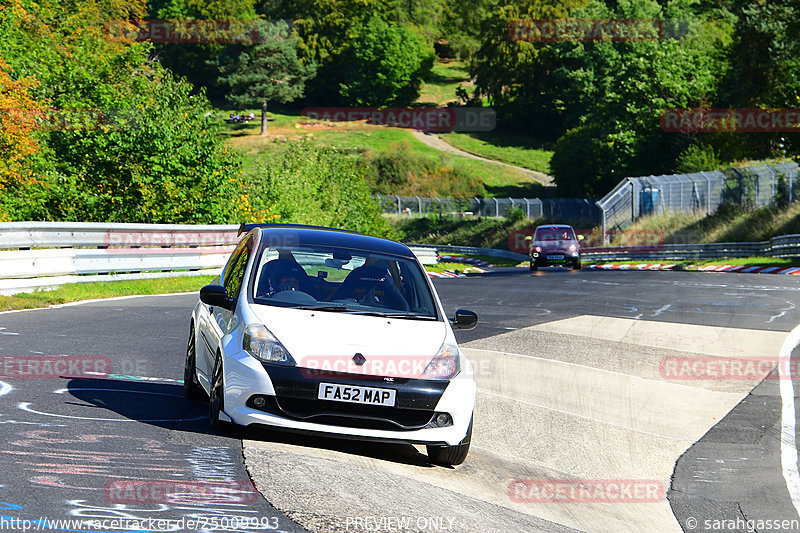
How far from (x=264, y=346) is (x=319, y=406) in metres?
0.55

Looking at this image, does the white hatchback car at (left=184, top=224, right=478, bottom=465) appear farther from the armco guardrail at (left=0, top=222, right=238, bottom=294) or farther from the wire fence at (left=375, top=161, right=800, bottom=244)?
the wire fence at (left=375, top=161, right=800, bottom=244)

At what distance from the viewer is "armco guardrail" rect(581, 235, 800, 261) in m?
36.6

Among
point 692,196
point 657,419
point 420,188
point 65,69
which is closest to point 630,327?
point 657,419

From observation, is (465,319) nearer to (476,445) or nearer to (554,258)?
(476,445)

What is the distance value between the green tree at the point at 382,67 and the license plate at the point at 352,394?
124 meters

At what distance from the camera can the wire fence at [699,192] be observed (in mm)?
43250

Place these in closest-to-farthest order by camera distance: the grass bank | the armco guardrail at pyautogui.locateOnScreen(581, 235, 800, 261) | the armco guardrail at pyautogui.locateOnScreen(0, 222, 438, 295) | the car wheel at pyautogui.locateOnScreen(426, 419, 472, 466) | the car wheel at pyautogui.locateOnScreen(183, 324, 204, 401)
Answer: the car wheel at pyautogui.locateOnScreen(426, 419, 472, 466), the car wheel at pyautogui.locateOnScreen(183, 324, 204, 401), the grass bank, the armco guardrail at pyautogui.locateOnScreen(0, 222, 438, 295), the armco guardrail at pyautogui.locateOnScreen(581, 235, 800, 261)

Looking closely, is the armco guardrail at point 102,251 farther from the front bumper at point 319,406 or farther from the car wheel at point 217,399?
the front bumper at point 319,406

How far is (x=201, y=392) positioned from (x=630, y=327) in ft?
26.8

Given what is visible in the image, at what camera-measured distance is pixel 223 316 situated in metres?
7.65

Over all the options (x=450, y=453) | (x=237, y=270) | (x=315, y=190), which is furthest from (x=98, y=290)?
(x=315, y=190)

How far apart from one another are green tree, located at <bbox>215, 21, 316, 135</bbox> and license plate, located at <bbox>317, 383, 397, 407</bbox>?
111 meters

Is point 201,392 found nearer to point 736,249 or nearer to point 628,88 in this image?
point 736,249

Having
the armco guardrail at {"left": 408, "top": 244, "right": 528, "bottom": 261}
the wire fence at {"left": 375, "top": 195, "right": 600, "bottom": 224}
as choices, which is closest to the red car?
the armco guardrail at {"left": 408, "top": 244, "right": 528, "bottom": 261}
